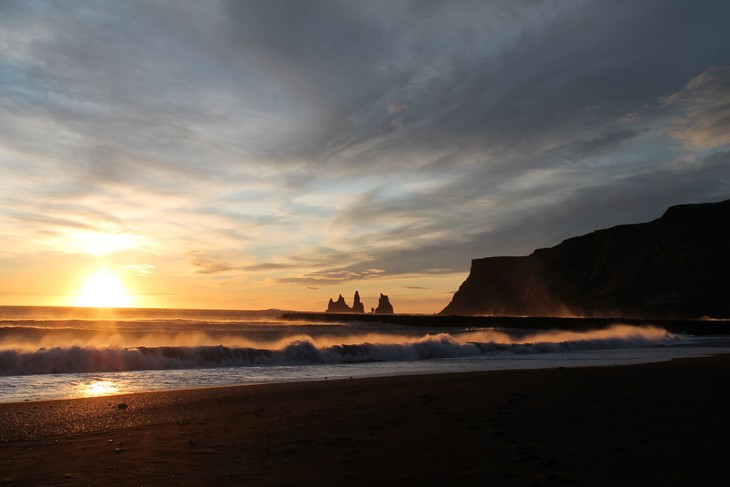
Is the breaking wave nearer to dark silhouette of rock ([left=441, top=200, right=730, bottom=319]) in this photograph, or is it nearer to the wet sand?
the wet sand

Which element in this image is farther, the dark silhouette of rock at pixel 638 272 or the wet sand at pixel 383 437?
the dark silhouette of rock at pixel 638 272

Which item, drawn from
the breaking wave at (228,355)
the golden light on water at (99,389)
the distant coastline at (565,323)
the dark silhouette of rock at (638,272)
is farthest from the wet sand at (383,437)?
the dark silhouette of rock at (638,272)

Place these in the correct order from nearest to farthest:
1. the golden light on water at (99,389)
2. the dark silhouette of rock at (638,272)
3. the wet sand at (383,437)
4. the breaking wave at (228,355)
A: the wet sand at (383,437), the golden light on water at (99,389), the breaking wave at (228,355), the dark silhouette of rock at (638,272)

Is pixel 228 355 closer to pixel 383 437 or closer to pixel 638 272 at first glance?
pixel 383 437

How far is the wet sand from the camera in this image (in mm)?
6379

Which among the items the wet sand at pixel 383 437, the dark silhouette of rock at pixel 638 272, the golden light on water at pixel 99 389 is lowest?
the wet sand at pixel 383 437

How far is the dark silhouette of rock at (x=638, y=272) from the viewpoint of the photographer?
89.5 metres

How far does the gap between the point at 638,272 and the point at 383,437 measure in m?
103

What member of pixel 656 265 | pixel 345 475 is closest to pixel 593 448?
pixel 345 475

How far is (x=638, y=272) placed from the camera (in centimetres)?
9975

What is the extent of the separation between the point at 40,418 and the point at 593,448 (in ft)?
31.2

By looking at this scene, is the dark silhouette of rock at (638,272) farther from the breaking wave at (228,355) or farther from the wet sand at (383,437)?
the wet sand at (383,437)

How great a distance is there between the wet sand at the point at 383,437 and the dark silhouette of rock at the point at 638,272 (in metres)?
86.9

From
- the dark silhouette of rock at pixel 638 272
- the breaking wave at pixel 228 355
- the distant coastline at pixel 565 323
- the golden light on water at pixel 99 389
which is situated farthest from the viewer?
the dark silhouette of rock at pixel 638 272
